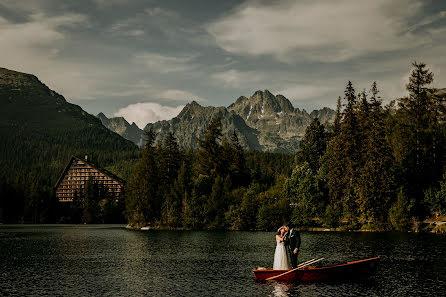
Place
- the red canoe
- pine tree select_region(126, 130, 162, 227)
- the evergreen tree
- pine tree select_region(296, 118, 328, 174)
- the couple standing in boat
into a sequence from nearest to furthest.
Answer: the red canoe < the couple standing in boat < pine tree select_region(296, 118, 328, 174) < pine tree select_region(126, 130, 162, 227) < the evergreen tree

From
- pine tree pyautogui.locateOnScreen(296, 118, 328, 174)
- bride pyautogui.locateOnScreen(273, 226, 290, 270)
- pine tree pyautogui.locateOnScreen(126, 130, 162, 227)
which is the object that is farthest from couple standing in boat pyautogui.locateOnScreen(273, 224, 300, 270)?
pine tree pyautogui.locateOnScreen(126, 130, 162, 227)

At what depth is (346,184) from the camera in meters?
99.2

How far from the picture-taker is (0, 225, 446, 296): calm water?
33312mm

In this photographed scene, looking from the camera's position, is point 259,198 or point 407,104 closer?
point 407,104

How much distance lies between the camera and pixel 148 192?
12725 cm

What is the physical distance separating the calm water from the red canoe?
3.50 feet

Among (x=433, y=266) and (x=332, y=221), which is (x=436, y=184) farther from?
(x=433, y=266)

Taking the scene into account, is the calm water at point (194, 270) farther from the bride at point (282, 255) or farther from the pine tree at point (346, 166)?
the pine tree at point (346, 166)

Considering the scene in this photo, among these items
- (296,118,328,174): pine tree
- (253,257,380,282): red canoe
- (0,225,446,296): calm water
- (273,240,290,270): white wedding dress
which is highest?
(296,118,328,174): pine tree

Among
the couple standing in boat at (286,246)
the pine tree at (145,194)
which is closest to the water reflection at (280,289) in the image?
the couple standing in boat at (286,246)

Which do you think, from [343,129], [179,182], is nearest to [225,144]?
[179,182]

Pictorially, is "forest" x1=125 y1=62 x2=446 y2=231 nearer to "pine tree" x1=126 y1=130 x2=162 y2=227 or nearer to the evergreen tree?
"pine tree" x1=126 y1=130 x2=162 y2=227

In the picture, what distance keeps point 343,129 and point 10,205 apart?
151 m

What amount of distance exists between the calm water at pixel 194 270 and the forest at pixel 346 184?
102 feet
